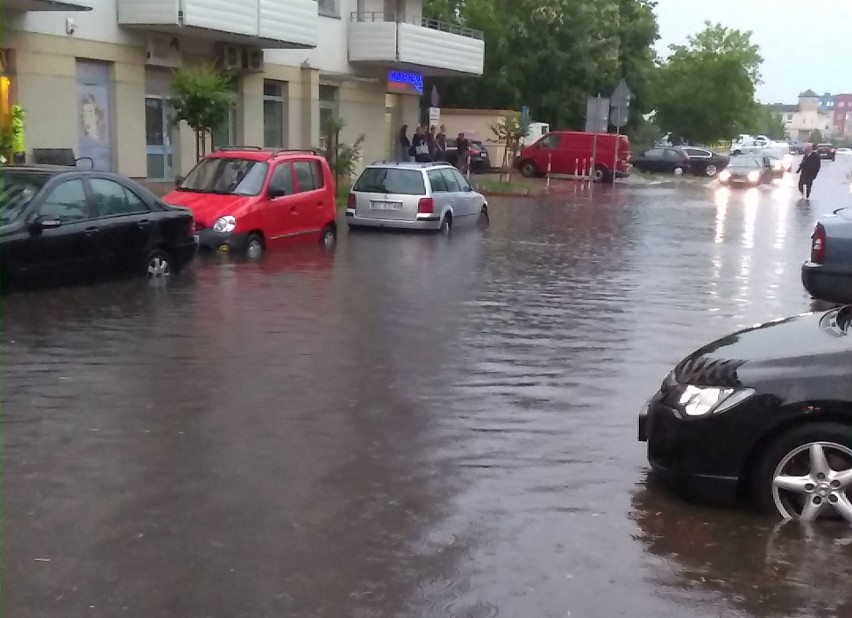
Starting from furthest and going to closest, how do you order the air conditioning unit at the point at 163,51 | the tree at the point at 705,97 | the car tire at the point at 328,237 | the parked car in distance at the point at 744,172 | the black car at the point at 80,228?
the tree at the point at 705,97
the parked car in distance at the point at 744,172
the air conditioning unit at the point at 163,51
the car tire at the point at 328,237
the black car at the point at 80,228

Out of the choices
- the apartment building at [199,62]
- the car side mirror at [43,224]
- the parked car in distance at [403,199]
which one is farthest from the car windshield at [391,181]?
the car side mirror at [43,224]

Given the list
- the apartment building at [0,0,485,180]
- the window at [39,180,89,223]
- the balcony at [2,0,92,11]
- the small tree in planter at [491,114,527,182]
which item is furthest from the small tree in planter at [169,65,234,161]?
the small tree in planter at [491,114,527,182]

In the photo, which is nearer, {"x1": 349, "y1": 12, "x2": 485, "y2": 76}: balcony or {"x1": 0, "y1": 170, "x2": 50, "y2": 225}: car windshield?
{"x1": 0, "y1": 170, "x2": 50, "y2": 225}: car windshield

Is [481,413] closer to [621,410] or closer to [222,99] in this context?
[621,410]

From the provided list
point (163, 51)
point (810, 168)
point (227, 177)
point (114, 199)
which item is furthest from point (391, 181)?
point (810, 168)

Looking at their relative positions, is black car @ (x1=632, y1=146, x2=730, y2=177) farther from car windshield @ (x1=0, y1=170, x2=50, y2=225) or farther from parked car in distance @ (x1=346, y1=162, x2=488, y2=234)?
car windshield @ (x1=0, y1=170, x2=50, y2=225)

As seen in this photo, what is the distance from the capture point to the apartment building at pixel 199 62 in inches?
872

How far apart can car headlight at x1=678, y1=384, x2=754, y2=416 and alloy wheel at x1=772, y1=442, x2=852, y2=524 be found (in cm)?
39

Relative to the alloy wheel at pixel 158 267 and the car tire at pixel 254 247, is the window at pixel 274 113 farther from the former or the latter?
the alloy wheel at pixel 158 267

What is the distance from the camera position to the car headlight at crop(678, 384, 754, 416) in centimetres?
564

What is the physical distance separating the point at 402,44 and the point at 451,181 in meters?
12.3

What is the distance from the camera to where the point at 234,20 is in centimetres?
2544

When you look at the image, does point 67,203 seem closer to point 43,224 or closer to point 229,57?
point 43,224

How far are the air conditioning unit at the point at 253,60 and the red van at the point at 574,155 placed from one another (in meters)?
19.2
